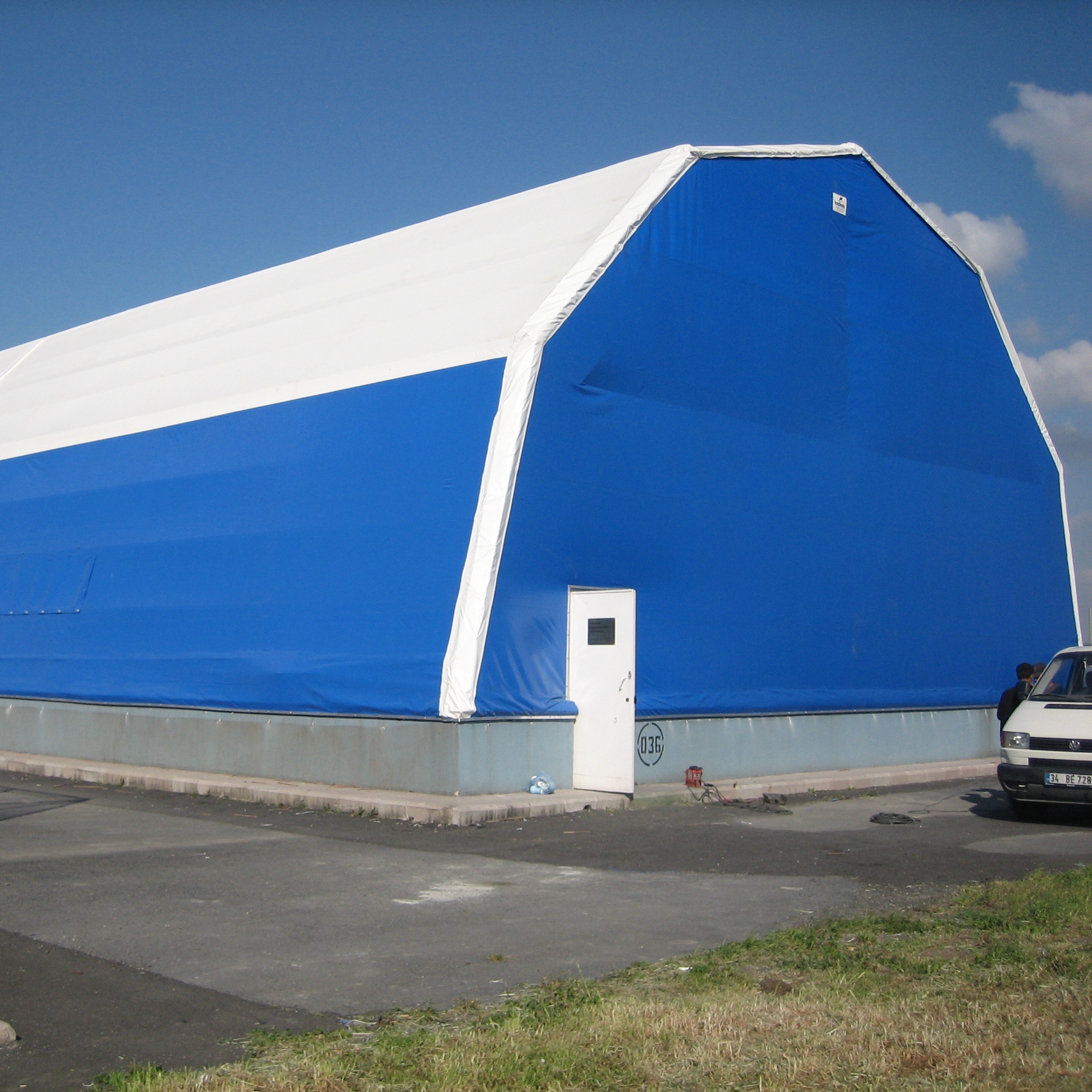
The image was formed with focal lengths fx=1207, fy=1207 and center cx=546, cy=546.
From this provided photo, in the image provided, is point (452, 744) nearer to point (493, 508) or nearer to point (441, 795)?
point (441, 795)

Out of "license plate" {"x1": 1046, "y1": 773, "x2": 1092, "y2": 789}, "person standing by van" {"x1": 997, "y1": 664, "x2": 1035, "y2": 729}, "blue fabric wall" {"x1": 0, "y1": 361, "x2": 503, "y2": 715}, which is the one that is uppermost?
"blue fabric wall" {"x1": 0, "y1": 361, "x2": 503, "y2": 715}

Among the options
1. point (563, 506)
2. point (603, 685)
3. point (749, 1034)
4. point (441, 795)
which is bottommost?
point (749, 1034)

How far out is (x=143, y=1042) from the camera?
515 centimetres

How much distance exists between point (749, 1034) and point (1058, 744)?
30.8 ft

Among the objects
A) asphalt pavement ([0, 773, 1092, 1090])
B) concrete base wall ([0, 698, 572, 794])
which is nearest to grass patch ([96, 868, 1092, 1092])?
asphalt pavement ([0, 773, 1092, 1090])

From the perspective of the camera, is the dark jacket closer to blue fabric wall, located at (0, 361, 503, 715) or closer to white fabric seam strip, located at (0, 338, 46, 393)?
blue fabric wall, located at (0, 361, 503, 715)

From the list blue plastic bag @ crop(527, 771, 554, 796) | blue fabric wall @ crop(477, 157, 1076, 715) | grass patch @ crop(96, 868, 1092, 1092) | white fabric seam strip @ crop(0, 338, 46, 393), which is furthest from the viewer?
white fabric seam strip @ crop(0, 338, 46, 393)

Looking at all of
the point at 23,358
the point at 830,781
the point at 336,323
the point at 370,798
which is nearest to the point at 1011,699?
the point at 830,781

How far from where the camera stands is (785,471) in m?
17.6

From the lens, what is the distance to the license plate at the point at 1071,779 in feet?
42.0

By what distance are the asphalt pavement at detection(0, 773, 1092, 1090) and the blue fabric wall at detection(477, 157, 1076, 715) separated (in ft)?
9.10

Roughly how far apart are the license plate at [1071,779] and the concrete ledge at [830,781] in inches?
149

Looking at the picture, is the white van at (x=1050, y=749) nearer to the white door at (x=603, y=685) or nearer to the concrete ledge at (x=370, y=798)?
the white door at (x=603, y=685)

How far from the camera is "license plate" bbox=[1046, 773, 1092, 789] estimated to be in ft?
42.0
